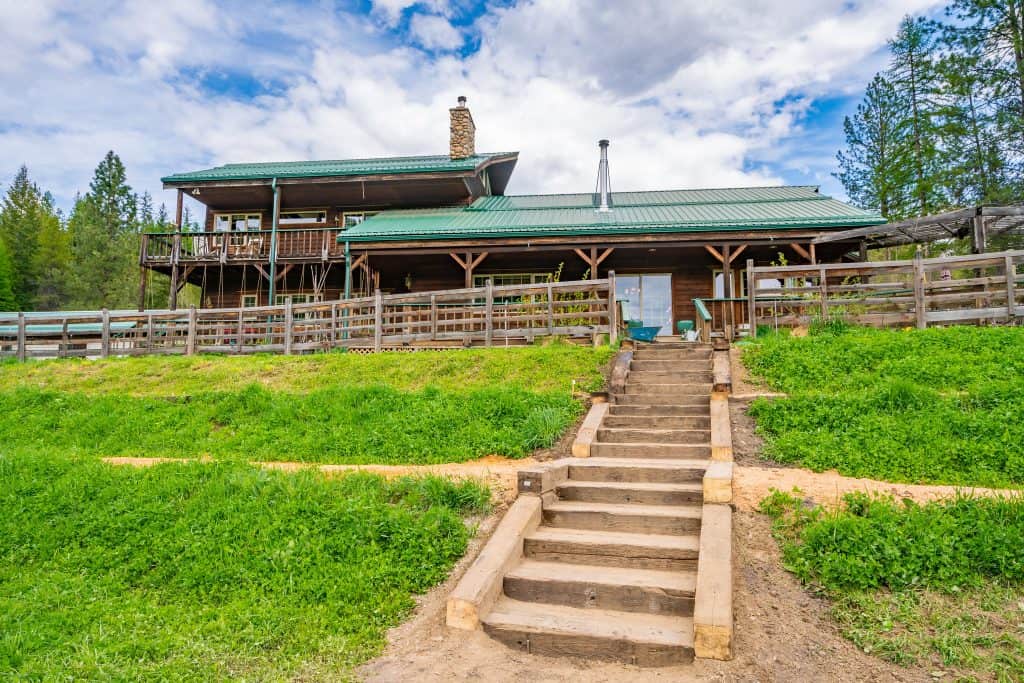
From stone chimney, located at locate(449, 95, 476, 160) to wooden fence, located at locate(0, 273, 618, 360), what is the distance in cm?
818

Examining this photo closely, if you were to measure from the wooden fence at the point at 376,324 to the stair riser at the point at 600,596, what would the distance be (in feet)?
28.4

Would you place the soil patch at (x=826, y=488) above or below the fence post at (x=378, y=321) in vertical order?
below

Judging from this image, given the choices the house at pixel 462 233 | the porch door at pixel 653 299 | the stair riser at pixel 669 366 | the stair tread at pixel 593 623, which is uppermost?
the house at pixel 462 233

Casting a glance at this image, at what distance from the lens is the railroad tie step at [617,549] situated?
4973 millimetres

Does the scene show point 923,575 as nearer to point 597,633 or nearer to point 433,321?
point 597,633

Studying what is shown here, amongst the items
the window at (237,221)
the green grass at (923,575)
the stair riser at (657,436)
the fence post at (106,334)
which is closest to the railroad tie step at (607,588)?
the green grass at (923,575)

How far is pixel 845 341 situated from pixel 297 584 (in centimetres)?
Answer: 934

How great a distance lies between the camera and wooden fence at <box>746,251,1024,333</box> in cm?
1115

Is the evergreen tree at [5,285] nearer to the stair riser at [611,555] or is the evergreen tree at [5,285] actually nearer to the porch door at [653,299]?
the porch door at [653,299]

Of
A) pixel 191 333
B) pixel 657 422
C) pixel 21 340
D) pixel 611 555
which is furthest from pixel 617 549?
pixel 21 340

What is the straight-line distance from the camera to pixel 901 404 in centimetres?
771

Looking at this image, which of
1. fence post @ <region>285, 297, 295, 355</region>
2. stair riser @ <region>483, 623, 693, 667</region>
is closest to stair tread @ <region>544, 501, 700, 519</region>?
stair riser @ <region>483, 623, 693, 667</region>

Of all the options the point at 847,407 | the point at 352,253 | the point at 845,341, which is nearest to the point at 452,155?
the point at 352,253

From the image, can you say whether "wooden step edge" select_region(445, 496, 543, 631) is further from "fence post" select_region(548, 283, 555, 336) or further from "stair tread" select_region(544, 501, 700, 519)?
"fence post" select_region(548, 283, 555, 336)
